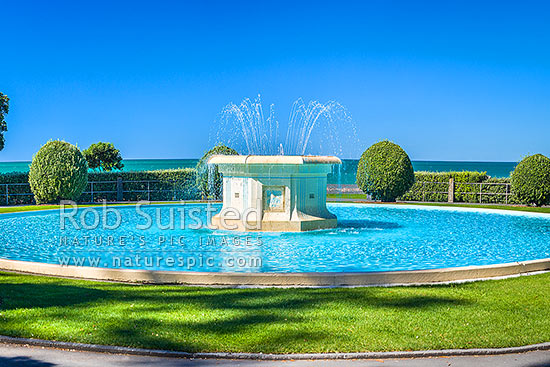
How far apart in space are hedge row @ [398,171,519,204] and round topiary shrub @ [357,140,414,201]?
6.54 ft

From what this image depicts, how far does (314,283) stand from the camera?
30.4 ft

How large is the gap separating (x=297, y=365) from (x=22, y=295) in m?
4.75

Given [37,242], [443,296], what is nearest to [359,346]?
[443,296]

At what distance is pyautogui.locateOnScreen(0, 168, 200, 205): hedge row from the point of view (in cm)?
2744

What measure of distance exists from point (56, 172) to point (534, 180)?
22641 mm

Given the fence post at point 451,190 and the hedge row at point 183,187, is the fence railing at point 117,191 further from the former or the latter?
the fence post at point 451,190

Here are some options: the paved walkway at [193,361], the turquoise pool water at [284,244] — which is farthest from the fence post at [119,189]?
the paved walkway at [193,361]

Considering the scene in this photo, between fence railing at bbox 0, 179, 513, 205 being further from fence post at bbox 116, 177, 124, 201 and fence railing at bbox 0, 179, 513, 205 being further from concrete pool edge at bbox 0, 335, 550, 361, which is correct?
concrete pool edge at bbox 0, 335, 550, 361

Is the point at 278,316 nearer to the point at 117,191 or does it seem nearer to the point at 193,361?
the point at 193,361

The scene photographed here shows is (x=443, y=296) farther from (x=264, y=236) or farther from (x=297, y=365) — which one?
(x=264, y=236)

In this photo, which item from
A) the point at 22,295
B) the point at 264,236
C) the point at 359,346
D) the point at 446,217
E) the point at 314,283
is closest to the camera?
the point at 359,346

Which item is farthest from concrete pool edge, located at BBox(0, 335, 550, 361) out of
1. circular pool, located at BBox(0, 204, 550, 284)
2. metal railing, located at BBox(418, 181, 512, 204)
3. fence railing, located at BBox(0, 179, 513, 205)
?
metal railing, located at BBox(418, 181, 512, 204)

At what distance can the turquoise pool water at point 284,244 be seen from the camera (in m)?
12.0

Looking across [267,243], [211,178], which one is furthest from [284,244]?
[211,178]
